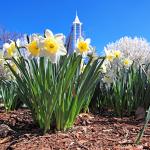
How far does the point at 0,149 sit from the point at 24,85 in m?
0.55

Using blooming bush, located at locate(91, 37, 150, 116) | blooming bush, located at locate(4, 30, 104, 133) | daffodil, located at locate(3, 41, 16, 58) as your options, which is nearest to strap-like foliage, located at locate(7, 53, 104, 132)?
blooming bush, located at locate(4, 30, 104, 133)

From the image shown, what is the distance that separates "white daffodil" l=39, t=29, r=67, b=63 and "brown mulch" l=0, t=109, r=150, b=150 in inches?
22.6

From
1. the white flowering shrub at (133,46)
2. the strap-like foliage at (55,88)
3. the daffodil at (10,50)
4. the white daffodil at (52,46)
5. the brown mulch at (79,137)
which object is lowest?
the brown mulch at (79,137)

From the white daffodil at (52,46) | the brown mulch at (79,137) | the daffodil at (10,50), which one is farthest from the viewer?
the daffodil at (10,50)

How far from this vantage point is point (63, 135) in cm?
274

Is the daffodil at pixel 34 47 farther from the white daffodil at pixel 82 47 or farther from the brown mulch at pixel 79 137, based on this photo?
the brown mulch at pixel 79 137

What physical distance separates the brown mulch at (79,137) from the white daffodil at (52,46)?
573mm

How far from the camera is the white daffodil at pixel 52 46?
266 centimetres

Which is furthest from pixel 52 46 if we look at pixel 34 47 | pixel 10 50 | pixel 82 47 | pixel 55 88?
pixel 10 50

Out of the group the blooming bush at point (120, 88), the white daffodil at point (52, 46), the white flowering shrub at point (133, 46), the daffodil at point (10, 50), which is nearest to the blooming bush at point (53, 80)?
the white daffodil at point (52, 46)

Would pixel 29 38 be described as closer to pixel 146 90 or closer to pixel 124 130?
pixel 124 130

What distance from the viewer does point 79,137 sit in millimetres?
2691

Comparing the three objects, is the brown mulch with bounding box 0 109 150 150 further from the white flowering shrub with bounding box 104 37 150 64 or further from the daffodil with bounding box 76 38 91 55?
the white flowering shrub with bounding box 104 37 150 64

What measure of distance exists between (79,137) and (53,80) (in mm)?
461
